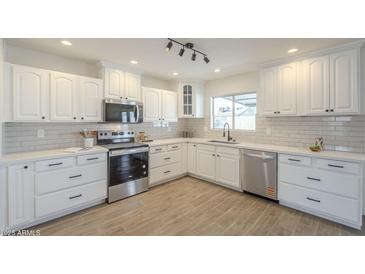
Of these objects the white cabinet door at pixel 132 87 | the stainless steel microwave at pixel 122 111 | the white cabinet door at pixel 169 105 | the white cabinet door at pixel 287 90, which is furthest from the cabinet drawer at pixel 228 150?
the white cabinet door at pixel 132 87

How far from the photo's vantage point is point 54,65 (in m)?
2.94

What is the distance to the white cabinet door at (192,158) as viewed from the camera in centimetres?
424

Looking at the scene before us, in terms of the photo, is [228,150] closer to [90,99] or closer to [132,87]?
[132,87]

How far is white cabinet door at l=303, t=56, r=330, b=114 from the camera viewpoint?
2.65 meters

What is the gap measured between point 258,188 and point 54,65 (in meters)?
4.10

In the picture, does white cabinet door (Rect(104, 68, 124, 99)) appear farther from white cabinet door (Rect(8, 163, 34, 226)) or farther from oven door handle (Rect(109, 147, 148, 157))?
white cabinet door (Rect(8, 163, 34, 226))

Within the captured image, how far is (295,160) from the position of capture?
2.72m

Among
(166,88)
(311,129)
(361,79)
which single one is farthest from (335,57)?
(166,88)

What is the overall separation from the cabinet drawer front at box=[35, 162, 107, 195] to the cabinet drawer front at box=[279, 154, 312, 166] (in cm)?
293

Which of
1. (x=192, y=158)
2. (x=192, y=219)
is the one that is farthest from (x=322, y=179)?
(x=192, y=158)

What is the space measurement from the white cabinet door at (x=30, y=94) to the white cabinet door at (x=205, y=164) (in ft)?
9.68

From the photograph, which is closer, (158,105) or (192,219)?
(192,219)

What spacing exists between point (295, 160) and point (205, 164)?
5.89 ft

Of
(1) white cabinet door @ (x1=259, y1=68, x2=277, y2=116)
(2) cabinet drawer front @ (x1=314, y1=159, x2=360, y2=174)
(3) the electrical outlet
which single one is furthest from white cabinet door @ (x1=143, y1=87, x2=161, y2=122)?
(2) cabinet drawer front @ (x1=314, y1=159, x2=360, y2=174)
